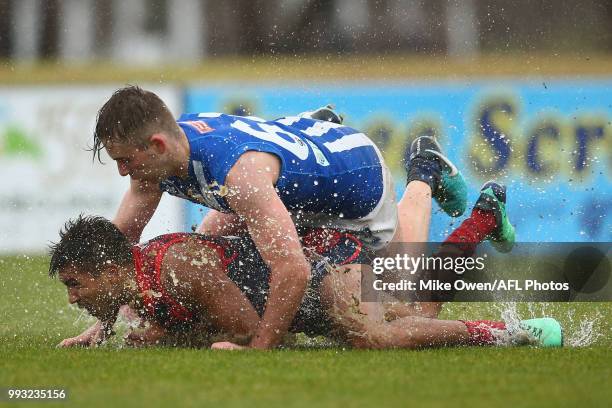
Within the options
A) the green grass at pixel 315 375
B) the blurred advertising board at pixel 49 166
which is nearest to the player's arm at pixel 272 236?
the green grass at pixel 315 375

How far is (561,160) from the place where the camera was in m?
10.2

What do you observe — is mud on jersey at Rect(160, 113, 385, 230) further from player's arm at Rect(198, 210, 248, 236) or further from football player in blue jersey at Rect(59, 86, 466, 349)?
player's arm at Rect(198, 210, 248, 236)

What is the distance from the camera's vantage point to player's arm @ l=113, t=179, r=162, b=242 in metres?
5.85

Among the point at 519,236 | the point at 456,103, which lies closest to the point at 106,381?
the point at 519,236

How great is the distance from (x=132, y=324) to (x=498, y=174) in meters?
5.40

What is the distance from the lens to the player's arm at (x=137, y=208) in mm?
5846

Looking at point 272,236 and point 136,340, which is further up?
point 272,236

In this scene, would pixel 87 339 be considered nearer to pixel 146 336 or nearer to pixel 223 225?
pixel 146 336

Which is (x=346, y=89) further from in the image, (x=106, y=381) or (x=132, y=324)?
(x=106, y=381)

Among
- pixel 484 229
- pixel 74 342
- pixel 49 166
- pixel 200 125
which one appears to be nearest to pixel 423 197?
pixel 484 229

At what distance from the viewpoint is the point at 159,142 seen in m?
5.09

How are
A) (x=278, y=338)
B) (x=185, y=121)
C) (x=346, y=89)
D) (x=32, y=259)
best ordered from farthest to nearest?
(x=346, y=89) < (x=32, y=259) < (x=185, y=121) < (x=278, y=338)

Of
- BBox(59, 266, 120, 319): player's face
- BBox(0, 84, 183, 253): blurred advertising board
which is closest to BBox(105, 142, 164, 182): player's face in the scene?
BBox(59, 266, 120, 319): player's face

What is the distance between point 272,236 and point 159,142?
2.29 feet
